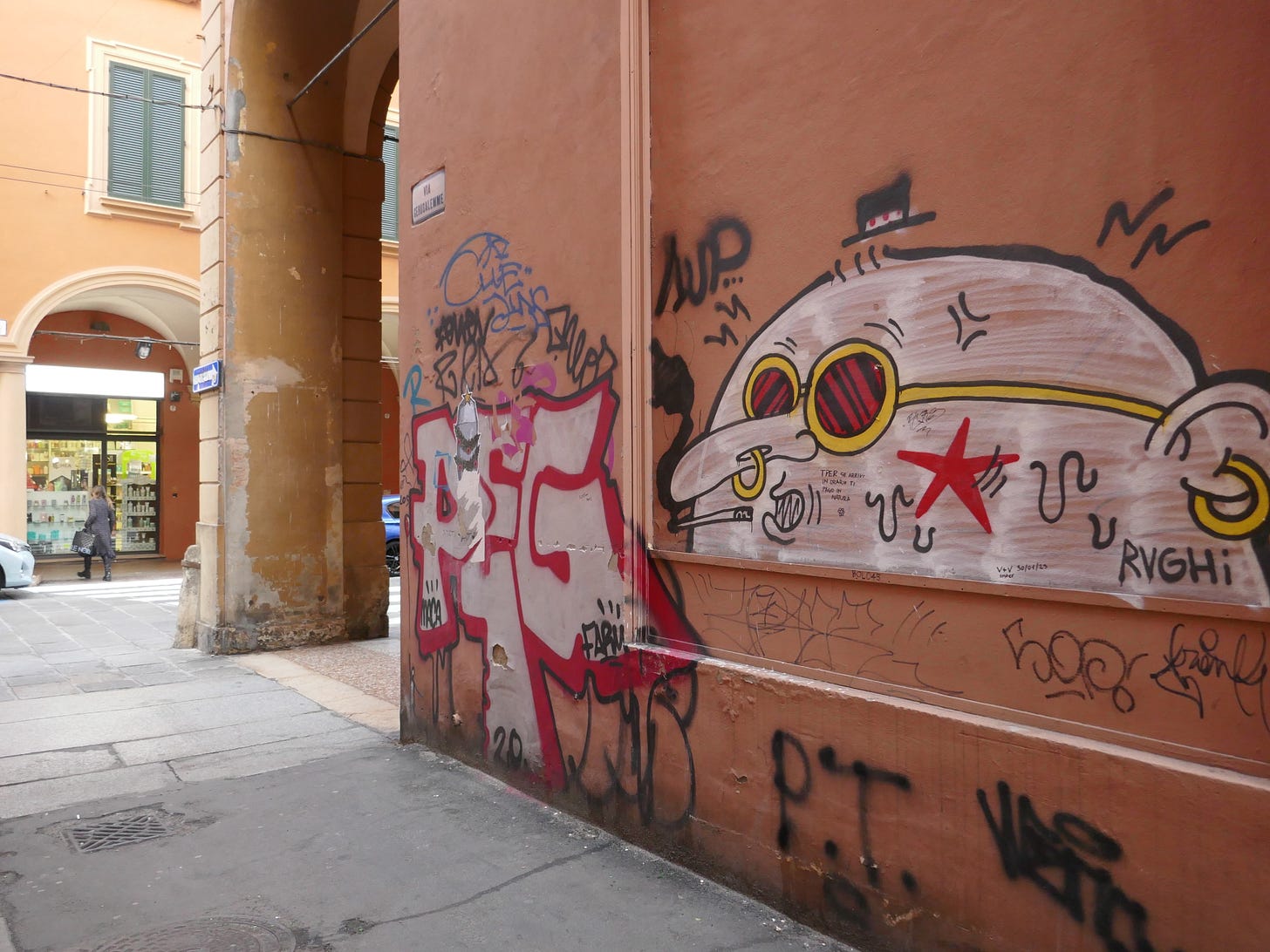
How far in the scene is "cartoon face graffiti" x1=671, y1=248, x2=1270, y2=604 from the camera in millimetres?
2389

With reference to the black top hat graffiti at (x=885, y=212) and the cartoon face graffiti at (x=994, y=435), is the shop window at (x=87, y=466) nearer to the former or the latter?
the cartoon face graffiti at (x=994, y=435)

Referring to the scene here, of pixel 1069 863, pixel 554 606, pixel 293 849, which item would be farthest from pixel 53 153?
pixel 1069 863

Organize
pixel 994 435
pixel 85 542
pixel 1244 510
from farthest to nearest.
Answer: pixel 85 542
pixel 994 435
pixel 1244 510

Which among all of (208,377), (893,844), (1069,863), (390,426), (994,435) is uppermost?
(390,426)

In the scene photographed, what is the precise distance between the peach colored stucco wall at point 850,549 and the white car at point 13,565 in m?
11.1

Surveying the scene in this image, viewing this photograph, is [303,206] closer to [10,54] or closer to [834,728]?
[834,728]

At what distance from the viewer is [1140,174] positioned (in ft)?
8.19

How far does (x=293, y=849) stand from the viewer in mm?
3967

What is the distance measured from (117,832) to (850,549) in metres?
3.44

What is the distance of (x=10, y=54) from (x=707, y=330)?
56.1ft

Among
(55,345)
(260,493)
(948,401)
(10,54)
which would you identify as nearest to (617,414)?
(948,401)

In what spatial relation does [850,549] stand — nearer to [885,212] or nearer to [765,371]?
[765,371]

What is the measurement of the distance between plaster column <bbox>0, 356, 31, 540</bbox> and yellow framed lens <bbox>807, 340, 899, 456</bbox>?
16092mm

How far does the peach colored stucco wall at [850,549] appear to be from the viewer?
7.75 feet
